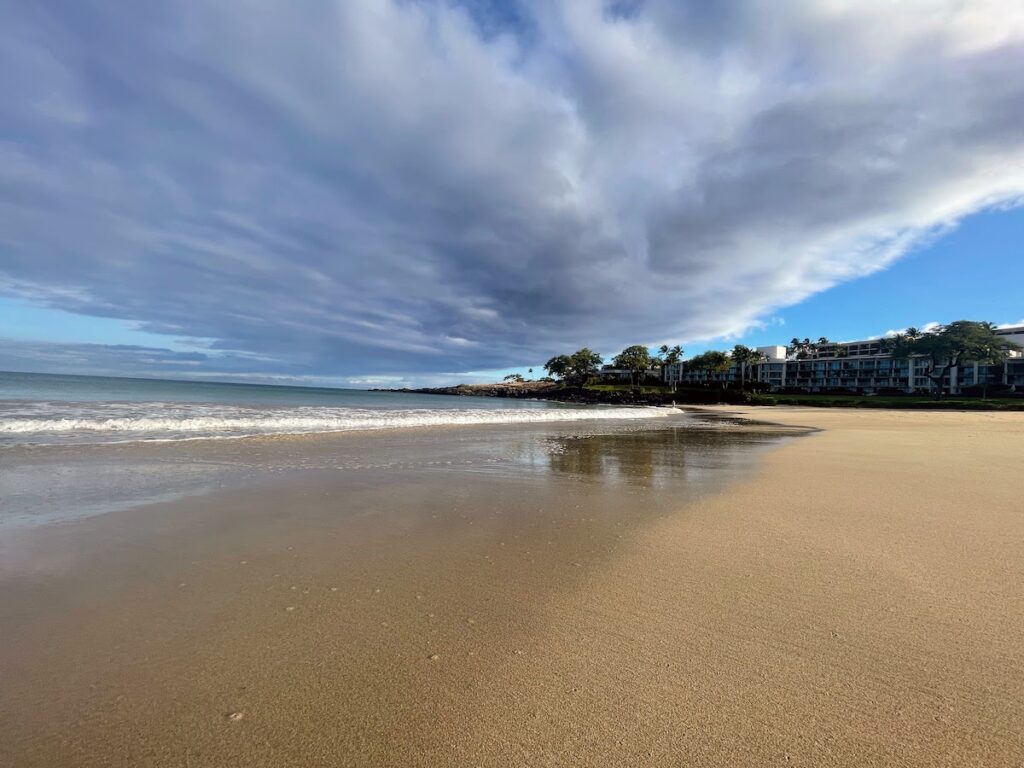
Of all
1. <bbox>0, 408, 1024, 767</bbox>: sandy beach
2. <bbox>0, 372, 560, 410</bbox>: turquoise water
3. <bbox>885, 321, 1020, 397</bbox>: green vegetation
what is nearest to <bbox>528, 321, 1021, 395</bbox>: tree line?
<bbox>885, 321, 1020, 397</bbox>: green vegetation

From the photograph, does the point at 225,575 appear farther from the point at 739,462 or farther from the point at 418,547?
the point at 739,462

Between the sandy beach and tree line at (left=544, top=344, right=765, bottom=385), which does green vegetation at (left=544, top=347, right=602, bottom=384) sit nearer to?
tree line at (left=544, top=344, right=765, bottom=385)

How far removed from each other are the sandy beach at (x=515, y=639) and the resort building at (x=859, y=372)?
10169 centimetres

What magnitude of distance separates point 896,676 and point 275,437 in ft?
51.8

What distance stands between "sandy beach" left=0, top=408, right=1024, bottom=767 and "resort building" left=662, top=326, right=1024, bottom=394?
102 metres

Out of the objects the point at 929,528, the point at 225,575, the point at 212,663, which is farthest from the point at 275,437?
the point at 929,528

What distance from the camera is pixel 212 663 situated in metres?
2.70

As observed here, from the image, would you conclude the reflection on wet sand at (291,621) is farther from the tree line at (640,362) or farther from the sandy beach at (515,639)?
the tree line at (640,362)

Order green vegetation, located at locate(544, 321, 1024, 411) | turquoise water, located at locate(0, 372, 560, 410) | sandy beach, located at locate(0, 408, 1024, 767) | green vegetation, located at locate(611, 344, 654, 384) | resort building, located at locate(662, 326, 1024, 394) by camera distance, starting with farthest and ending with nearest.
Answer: green vegetation, located at locate(611, 344, 654, 384), resort building, located at locate(662, 326, 1024, 394), green vegetation, located at locate(544, 321, 1024, 411), turquoise water, located at locate(0, 372, 560, 410), sandy beach, located at locate(0, 408, 1024, 767)

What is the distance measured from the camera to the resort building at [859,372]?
87.3 m

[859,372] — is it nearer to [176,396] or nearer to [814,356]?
[814,356]

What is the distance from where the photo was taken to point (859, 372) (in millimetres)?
109062

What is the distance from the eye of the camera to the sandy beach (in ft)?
6.93

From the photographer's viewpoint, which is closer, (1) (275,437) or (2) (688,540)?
(2) (688,540)
